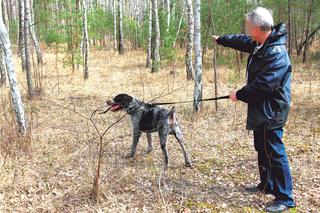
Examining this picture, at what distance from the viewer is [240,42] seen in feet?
15.2

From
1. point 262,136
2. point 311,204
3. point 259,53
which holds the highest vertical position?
point 259,53

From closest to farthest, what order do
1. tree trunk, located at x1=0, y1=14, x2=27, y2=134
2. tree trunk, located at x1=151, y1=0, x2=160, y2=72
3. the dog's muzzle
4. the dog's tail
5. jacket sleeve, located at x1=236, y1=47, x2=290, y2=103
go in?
jacket sleeve, located at x1=236, y1=47, x2=290, y2=103, the dog's tail, tree trunk, located at x1=0, y1=14, x2=27, y2=134, the dog's muzzle, tree trunk, located at x1=151, y1=0, x2=160, y2=72

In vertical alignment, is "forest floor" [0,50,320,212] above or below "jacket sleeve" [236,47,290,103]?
below

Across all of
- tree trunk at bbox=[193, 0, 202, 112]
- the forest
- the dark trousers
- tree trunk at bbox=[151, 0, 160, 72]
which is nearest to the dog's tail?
the forest

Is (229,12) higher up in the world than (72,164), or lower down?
higher up

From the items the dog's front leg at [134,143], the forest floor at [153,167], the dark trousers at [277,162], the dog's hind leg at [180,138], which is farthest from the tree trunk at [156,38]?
the dark trousers at [277,162]

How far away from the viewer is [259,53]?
391cm

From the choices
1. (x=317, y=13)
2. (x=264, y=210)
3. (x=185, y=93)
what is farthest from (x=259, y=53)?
(x=317, y=13)

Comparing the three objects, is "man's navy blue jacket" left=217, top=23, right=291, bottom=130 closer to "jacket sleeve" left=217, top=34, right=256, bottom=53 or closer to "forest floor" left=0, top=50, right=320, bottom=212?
"jacket sleeve" left=217, top=34, right=256, bottom=53

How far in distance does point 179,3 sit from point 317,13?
1006 centimetres

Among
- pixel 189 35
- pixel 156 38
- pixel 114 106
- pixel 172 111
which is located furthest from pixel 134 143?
pixel 156 38

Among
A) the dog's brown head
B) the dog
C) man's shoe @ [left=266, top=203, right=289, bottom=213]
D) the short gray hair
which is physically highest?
the short gray hair

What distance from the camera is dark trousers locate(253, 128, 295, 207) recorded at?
4.04 metres

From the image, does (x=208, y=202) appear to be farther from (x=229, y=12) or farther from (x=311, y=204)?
(x=229, y=12)
